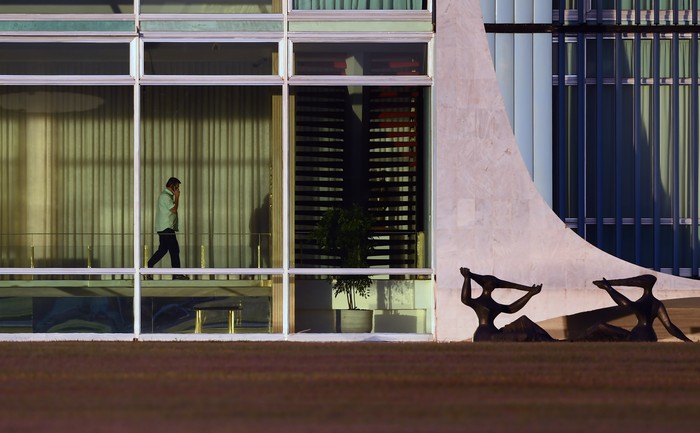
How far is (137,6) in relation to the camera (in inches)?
500

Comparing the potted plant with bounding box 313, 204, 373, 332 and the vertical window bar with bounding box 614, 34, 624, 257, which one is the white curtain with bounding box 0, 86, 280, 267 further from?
the vertical window bar with bounding box 614, 34, 624, 257

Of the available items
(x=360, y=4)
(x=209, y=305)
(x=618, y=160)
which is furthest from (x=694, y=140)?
(x=209, y=305)

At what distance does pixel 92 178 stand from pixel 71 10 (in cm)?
188

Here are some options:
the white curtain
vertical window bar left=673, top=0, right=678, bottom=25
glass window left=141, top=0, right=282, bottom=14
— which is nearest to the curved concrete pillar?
glass window left=141, top=0, right=282, bottom=14

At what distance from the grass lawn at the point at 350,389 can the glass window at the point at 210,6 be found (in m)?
8.46

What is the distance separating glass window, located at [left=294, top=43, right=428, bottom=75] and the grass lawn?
823 cm

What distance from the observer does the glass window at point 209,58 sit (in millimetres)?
12750

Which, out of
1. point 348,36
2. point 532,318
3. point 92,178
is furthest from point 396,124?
point 92,178

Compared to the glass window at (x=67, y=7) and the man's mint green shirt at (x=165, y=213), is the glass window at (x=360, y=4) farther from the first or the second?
the man's mint green shirt at (x=165, y=213)

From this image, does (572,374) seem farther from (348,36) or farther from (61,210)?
(61,210)

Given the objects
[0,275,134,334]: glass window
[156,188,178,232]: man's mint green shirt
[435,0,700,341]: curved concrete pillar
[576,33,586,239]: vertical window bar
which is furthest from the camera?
[156,188,178,232]: man's mint green shirt

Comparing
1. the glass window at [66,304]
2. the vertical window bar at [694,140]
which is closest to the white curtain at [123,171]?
the glass window at [66,304]

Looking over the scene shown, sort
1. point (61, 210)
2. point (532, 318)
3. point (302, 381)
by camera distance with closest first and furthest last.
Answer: point (302, 381) → point (532, 318) → point (61, 210)

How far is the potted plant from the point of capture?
42.2 feet
